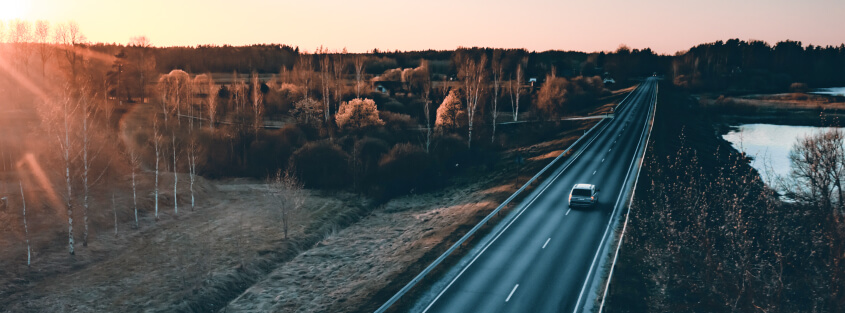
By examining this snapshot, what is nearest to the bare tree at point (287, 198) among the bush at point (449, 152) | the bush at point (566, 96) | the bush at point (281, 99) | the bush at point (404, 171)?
the bush at point (404, 171)

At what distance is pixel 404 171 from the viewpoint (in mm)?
57656

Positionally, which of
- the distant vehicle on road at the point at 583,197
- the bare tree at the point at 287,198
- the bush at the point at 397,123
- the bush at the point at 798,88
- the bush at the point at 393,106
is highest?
the bush at the point at 798,88

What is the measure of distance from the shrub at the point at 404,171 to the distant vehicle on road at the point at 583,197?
20.7m

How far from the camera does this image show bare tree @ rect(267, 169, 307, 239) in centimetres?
4178

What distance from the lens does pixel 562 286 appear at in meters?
24.8

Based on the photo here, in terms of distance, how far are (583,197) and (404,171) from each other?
83.8ft

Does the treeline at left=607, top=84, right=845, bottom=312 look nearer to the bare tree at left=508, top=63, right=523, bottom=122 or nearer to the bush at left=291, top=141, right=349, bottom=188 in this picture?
the bush at left=291, top=141, right=349, bottom=188

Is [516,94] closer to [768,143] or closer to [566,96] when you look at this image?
[566,96]

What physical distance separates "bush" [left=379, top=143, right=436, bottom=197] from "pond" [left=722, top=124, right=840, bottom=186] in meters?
34.2

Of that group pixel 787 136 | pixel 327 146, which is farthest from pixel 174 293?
pixel 787 136

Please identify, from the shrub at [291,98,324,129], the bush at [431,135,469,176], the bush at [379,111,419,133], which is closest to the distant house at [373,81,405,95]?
the shrub at [291,98,324,129]

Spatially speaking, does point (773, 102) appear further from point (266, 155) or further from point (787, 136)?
point (266, 155)

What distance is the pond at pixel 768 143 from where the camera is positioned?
182ft

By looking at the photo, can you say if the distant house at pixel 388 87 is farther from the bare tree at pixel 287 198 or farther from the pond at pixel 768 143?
the pond at pixel 768 143
